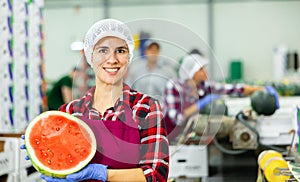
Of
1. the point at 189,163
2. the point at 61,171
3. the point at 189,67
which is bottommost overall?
the point at 189,163

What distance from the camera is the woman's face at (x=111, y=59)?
1976 millimetres

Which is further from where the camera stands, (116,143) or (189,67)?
(189,67)

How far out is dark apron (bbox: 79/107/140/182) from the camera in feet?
6.43

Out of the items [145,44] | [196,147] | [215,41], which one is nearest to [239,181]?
[196,147]

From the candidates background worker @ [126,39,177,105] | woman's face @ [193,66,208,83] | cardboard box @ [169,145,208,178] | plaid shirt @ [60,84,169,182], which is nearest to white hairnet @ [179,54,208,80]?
woman's face @ [193,66,208,83]

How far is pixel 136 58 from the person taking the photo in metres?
2.19

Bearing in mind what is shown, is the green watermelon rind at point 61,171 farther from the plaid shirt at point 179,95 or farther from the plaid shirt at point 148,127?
the plaid shirt at point 179,95

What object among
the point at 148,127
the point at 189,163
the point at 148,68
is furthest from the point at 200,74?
the point at 148,127

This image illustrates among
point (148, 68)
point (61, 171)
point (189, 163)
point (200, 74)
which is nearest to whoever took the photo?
point (61, 171)

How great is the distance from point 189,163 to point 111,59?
7.92ft

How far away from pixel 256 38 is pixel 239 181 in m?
7.32

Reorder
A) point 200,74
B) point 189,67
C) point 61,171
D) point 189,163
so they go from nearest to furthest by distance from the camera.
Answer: point 61,171
point 200,74
point 189,67
point 189,163

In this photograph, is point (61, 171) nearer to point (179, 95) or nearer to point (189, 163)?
point (179, 95)

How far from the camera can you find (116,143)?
6.42 feet
